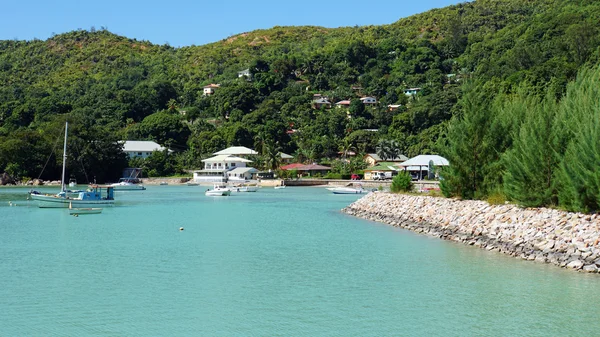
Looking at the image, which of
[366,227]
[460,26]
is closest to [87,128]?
[366,227]

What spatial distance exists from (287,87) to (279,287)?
123518 mm

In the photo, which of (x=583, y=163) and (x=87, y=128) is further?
(x=87, y=128)

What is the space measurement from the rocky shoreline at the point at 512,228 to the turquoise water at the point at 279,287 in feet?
2.13

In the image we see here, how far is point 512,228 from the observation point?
80.3 ft

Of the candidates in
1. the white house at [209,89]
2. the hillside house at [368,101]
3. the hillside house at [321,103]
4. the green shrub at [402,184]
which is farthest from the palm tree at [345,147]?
the green shrub at [402,184]

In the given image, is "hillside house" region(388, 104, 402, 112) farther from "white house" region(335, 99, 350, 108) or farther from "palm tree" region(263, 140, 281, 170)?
"palm tree" region(263, 140, 281, 170)

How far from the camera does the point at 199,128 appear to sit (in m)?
115

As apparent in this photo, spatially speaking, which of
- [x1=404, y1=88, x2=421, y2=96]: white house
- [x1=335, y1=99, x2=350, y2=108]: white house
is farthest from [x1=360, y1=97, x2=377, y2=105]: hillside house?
[x1=404, y1=88, x2=421, y2=96]: white house

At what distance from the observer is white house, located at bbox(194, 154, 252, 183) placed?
9688cm

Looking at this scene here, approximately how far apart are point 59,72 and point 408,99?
310 feet

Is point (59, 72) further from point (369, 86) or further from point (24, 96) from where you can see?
point (369, 86)

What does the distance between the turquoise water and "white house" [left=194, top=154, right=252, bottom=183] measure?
65.1 metres

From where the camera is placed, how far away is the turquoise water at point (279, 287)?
14.5 metres

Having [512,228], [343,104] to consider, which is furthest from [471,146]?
[343,104]
